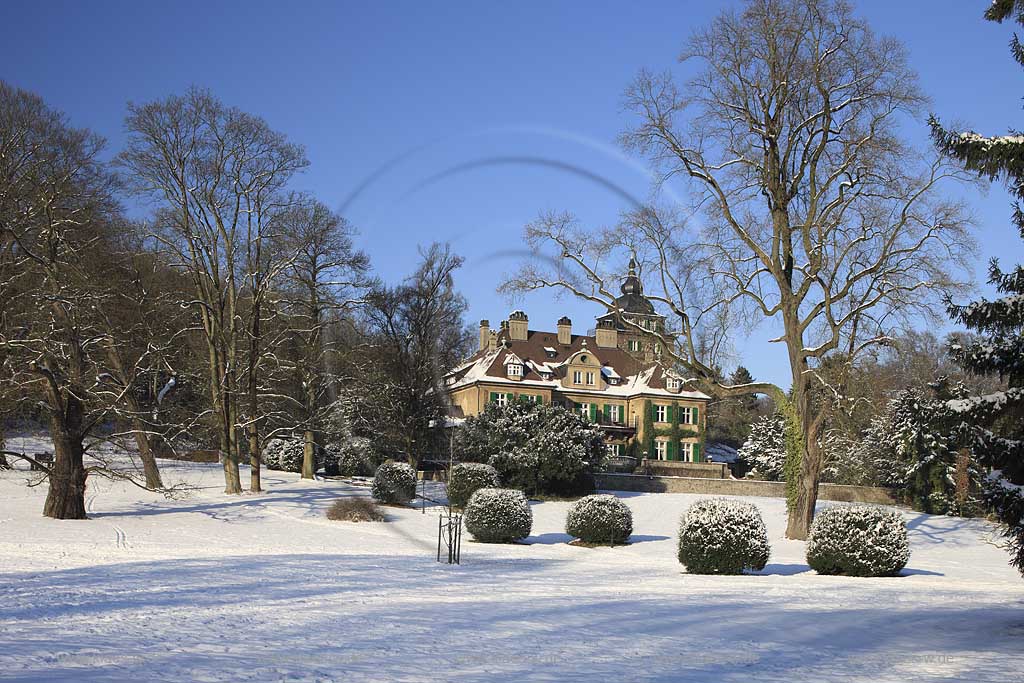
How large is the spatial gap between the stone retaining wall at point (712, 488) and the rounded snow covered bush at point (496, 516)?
866 inches

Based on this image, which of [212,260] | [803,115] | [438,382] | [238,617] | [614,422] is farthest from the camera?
[614,422]

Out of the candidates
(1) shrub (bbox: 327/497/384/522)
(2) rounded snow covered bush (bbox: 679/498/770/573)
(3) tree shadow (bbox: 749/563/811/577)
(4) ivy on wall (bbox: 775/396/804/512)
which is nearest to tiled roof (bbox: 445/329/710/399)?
(1) shrub (bbox: 327/497/384/522)

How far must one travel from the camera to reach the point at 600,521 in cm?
2873

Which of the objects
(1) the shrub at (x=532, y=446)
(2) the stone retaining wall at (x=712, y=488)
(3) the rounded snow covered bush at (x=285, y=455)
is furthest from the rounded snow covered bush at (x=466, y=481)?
(2) the stone retaining wall at (x=712, y=488)

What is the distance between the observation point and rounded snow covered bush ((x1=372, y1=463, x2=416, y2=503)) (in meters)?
36.5

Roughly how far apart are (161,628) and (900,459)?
A: 144 feet

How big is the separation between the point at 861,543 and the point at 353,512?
17.5 m

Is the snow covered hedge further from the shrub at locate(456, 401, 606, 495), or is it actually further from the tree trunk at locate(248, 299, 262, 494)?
the tree trunk at locate(248, 299, 262, 494)

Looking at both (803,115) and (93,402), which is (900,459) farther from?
(93,402)

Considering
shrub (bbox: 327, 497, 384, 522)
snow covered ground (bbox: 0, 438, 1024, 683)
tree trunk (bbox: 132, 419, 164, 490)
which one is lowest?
snow covered ground (bbox: 0, 438, 1024, 683)

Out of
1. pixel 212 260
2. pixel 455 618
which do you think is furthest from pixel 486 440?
pixel 455 618

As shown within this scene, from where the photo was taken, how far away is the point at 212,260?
109 ft

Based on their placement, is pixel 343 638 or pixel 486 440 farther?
pixel 486 440

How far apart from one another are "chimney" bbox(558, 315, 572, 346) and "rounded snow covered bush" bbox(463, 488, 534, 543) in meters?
45.8
